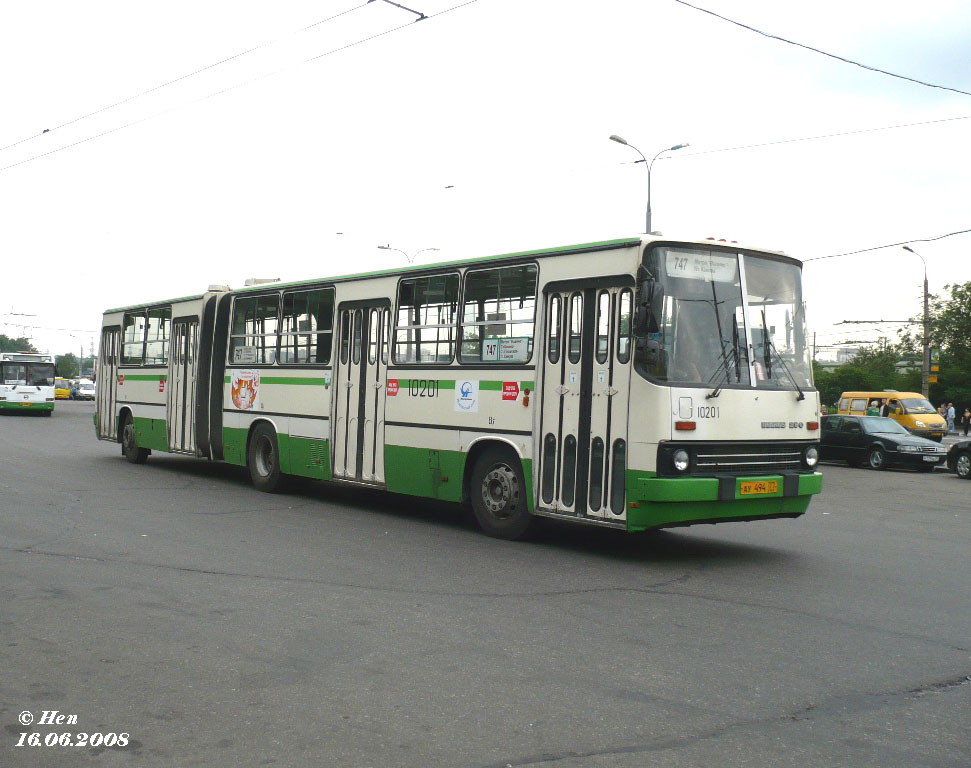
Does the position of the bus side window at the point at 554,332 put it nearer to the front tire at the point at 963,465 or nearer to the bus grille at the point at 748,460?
the bus grille at the point at 748,460

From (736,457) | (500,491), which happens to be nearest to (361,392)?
(500,491)

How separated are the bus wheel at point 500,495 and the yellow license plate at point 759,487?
2240mm

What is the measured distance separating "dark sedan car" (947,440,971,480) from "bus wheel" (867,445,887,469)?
2425 millimetres

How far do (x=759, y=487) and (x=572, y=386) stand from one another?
2.00 meters

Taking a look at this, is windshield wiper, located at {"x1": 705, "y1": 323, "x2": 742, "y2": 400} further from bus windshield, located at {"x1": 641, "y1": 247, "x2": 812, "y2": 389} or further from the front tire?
the front tire

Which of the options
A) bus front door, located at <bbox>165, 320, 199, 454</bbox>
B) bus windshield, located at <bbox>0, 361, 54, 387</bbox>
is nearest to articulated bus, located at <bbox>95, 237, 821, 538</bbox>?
bus front door, located at <bbox>165, 320, 199, 454</bbox>

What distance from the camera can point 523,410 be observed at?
1082 centimetres

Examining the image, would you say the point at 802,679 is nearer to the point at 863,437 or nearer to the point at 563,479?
the point at 563,479

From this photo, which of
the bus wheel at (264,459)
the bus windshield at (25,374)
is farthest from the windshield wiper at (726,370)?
the bus windshield at (25,374)

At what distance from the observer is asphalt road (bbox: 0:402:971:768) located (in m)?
4.70

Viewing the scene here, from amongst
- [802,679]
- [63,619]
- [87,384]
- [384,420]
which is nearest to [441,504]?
[384,420]

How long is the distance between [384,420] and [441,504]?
215cm

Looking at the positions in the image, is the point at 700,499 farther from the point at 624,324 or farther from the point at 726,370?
the point at 624,324

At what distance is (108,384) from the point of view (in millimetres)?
21281
